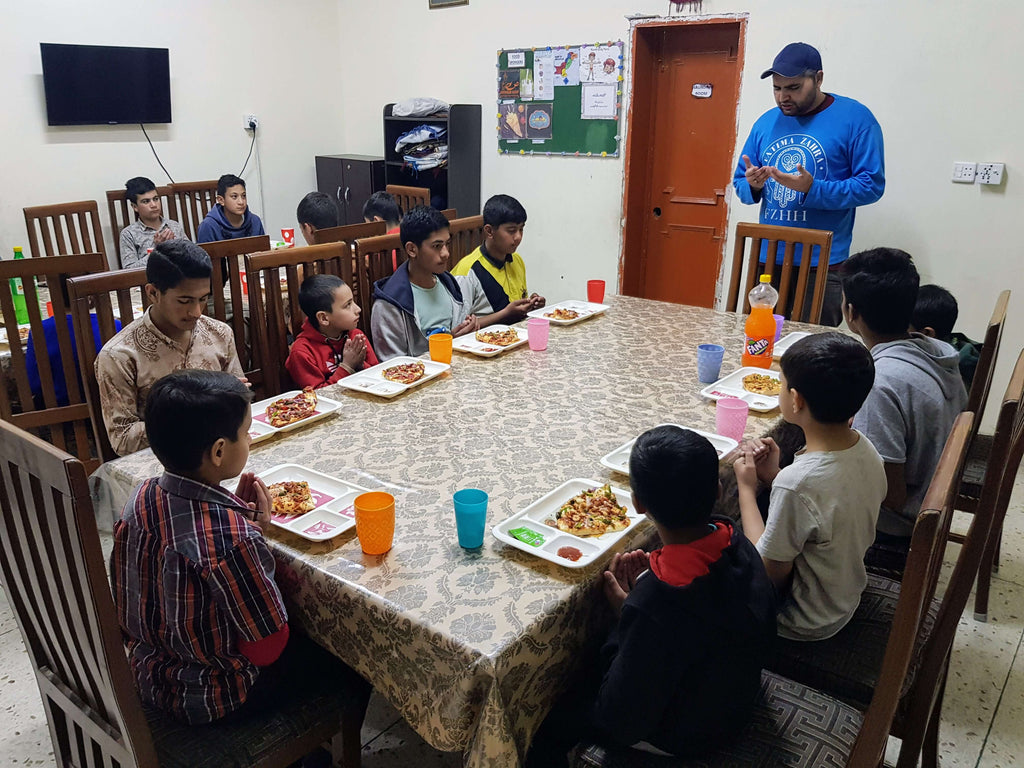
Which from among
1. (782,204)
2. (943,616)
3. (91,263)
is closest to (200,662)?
(943,616)

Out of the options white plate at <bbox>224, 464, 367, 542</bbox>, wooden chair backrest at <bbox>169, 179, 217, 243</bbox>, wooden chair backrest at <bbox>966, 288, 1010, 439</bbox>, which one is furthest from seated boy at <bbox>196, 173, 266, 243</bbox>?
wooden chair backrest at <bbox>966, 288, 1010, 439</bbox>

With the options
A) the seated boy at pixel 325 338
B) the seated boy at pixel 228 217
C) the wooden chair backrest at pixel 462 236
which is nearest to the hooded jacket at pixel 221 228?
the seated boy at pixel 228 217

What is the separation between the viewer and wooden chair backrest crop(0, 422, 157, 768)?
1000 millimetres

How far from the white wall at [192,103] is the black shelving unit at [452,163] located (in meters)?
0.79

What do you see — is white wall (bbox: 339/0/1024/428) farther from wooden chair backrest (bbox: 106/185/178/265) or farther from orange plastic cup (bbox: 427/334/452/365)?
wooden chair backrest (bbox: 106/185/178/265)

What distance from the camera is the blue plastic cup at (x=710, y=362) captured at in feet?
6.74

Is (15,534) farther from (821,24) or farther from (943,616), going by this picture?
(821,24)

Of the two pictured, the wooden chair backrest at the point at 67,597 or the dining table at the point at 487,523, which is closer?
the wooden chair backrest at the point at 67,597

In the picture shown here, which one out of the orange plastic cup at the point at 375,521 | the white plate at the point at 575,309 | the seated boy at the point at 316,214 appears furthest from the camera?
A: the seated boy at the point at 316,214

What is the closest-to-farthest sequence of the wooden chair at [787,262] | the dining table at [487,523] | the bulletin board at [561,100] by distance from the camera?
the dining table at [487,523], the wooden chair at [787,262], the bulletin board at [561,100]

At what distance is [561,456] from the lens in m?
1.66

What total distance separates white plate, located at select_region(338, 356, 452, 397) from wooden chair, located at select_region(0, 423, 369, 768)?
0.82 metres

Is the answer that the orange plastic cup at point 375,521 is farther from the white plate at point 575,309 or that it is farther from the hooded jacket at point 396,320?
the white plate at point 575,309

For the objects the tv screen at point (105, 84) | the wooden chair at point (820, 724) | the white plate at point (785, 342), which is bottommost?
the wooden chair at point (820, 724)
